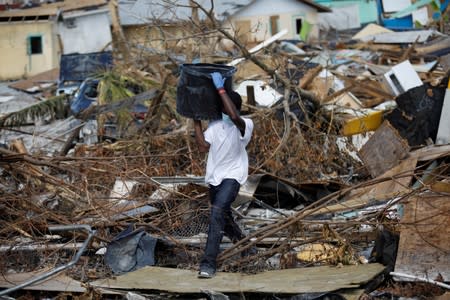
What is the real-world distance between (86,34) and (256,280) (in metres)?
25.7

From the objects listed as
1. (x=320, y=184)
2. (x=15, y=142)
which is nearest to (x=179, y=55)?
(x=15, y=142)

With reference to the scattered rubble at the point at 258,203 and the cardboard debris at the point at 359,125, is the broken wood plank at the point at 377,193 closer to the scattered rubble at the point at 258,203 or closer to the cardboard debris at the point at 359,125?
the scattered rubble at the point at 258,203

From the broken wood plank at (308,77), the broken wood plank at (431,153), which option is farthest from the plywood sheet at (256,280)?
the broken wood plank at (308,77)

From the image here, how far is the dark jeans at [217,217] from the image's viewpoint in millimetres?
5988

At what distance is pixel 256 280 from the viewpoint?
5844mm

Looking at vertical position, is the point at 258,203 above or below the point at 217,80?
below

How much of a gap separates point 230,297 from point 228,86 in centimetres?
168

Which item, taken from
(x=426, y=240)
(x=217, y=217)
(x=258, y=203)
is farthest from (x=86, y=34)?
(x=426, y=240)

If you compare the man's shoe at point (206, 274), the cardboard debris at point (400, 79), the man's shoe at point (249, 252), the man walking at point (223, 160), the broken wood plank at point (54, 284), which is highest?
the man walking at point (223, 160)

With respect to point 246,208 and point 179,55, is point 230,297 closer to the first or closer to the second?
point 246,208

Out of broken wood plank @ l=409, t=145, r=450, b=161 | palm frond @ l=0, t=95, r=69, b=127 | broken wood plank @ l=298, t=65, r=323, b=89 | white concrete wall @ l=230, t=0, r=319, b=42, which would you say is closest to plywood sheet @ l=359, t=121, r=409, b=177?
broken wood plank @ l=409, t=145, r=450, b=161

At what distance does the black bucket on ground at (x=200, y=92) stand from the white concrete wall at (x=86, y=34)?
2440 centimetres

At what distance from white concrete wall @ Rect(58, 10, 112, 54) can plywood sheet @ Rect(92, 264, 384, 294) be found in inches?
985

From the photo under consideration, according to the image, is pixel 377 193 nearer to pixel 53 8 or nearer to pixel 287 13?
pixel 53 8
